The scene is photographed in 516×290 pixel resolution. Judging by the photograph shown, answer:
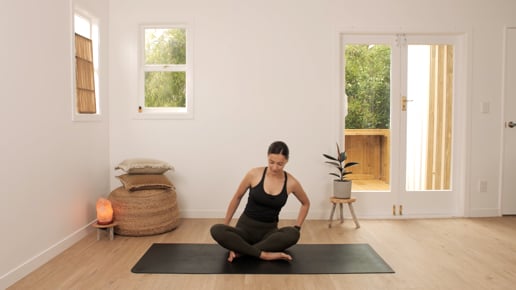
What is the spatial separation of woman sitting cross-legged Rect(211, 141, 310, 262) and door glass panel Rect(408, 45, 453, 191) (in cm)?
196

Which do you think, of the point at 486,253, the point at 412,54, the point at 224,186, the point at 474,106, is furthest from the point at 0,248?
the point at 474,106

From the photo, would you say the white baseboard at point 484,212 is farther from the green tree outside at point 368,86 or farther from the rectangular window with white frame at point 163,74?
the rectangular window with white frame at point 163,74

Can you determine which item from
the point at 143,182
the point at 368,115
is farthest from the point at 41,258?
the point at 368,115

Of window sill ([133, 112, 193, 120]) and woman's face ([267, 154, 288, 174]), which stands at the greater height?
window sill ([133, 112, 193, 120])

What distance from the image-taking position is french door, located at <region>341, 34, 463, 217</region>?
4656 millimetres

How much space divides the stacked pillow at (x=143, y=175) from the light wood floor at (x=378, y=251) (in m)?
0.48

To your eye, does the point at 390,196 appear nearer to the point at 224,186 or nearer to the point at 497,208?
the point at 497,208

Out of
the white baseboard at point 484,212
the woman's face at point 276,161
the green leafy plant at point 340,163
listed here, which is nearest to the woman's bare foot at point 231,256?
the woman's face at point 276,161

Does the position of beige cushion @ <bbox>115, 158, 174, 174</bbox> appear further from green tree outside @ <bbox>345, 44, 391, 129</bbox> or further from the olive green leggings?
Result: green tree outside @ <bbox>345, 44, 391, 129</bbox>

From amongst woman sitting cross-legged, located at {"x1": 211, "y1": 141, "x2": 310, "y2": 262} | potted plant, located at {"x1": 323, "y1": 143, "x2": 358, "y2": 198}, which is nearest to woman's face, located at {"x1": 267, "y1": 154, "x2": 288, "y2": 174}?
woman sitting cross-legged, located at {"x1": 211, "y1": 141, "x2": 310, "y2": 262}

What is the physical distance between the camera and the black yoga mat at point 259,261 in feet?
9.76

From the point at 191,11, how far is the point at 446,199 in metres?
3.49

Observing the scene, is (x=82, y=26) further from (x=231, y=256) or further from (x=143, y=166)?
(x=231, y=256)

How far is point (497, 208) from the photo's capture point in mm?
4746
